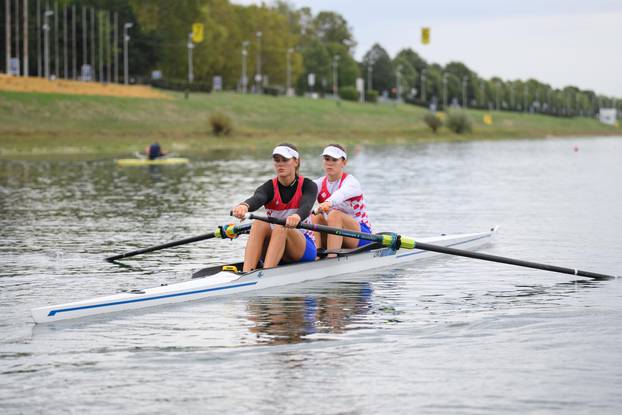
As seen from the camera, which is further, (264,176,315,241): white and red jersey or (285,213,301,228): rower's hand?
(264,176,315,241): white and red jersey

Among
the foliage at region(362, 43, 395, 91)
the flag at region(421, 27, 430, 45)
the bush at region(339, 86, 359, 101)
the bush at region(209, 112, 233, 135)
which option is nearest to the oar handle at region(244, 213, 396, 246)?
the bush at region(209, 112, 233, 135)

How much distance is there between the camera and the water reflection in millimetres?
11344

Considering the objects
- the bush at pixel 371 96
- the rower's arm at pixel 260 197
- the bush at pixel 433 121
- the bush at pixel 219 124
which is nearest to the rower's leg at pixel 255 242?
the rower's arm at pixel 260 197

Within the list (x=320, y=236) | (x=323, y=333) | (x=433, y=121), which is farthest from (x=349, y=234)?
(x=433, y=121)

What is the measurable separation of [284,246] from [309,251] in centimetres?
60

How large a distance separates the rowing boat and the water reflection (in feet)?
1.26

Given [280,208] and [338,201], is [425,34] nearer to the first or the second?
[338,201]

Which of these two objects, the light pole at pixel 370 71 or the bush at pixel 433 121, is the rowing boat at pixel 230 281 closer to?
the bush at pixel 433 121

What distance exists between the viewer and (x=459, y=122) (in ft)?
354

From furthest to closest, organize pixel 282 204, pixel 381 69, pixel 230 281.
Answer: pixel 381 69, pixel 282 204, pixel 230 281

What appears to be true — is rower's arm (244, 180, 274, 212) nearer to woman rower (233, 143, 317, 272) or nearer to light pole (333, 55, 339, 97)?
woman rower (233, 143, 317, 272)

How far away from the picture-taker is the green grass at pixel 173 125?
67.6 metres

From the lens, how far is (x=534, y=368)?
32.3 feet

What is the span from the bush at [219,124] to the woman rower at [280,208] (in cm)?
6584
